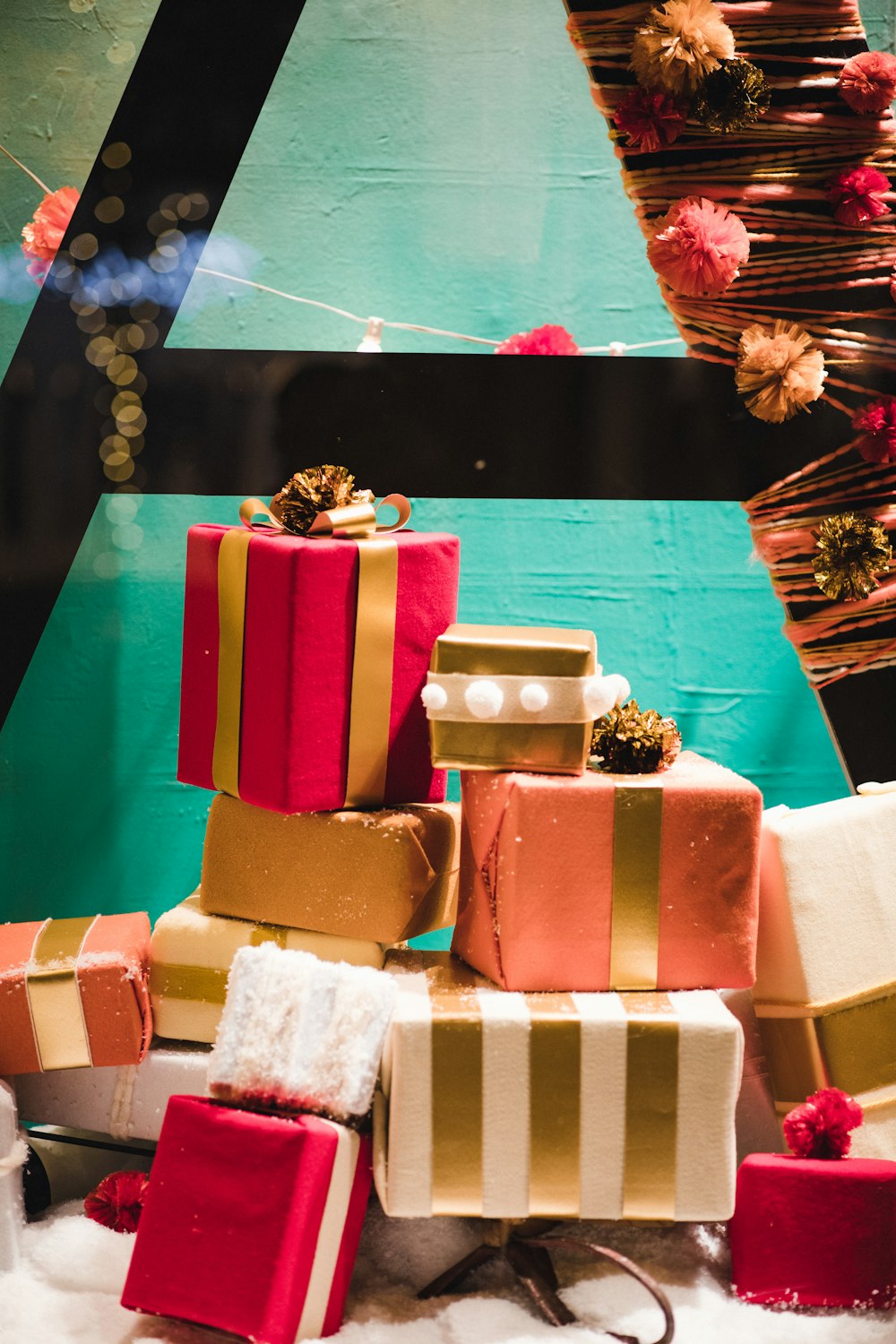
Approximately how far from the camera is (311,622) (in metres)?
1.62

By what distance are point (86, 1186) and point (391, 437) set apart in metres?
1.29

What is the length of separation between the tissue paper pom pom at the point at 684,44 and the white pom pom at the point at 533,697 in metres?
0.96

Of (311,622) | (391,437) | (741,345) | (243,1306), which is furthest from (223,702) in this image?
(741,345)

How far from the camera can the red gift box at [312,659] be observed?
163 cm

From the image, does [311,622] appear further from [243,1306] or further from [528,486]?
[243,1306]

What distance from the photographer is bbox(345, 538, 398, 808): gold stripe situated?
165 cm

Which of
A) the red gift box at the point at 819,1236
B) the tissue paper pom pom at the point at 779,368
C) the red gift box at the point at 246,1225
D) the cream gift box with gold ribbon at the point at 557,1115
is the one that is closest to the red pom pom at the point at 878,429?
the tissue paper pom pom at the point at 779,368

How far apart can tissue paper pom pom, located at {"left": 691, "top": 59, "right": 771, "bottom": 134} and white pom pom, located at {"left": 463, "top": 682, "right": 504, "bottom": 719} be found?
0.96 metres

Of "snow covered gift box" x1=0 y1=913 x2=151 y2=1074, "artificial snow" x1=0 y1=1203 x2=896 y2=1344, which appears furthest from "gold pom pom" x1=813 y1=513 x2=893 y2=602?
"snow covered gift box" x1=0 y1=913 x2=151 y2=1074

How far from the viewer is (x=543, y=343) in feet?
6.37

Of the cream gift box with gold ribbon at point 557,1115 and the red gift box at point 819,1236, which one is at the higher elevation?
the cream gift box with gold ribbon at point 557,1115

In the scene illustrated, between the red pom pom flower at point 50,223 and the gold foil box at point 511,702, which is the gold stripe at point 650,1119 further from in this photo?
the red pom pom flower at point 50,223

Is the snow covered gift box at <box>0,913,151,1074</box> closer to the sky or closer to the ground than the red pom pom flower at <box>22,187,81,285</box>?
closer to the ground

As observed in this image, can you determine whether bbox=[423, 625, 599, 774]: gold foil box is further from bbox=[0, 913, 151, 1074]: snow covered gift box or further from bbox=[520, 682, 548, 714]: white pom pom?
bbox=[0, 913, 151, 1074]: snow covered gift box
